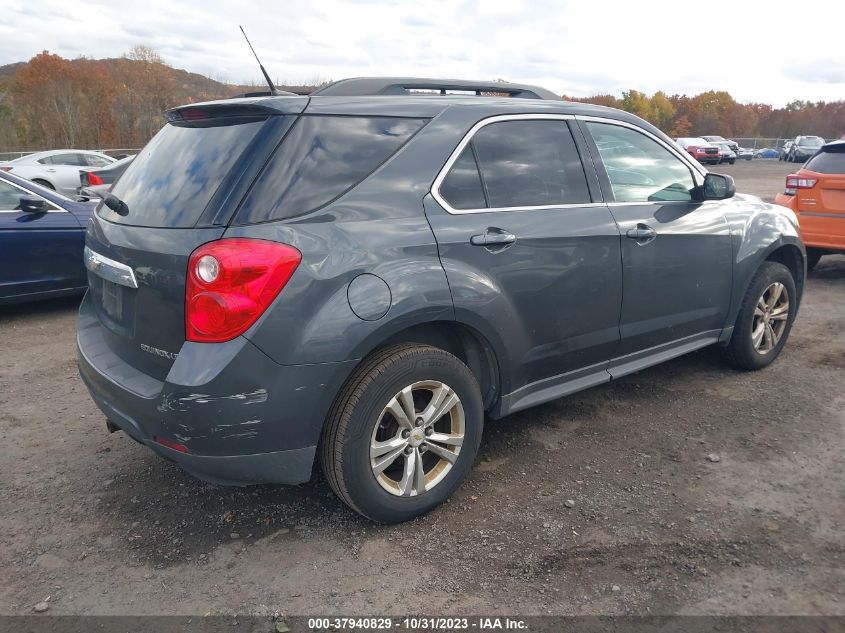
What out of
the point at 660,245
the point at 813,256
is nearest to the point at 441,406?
the point at 660,245

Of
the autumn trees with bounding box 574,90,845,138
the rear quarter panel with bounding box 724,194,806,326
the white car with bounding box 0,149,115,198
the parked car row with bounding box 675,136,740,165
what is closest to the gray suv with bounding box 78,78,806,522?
the rear quarter panel with bounding box 724,194,806,326

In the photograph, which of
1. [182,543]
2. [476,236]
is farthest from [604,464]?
[182,543]

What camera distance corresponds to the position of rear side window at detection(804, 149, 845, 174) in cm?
752

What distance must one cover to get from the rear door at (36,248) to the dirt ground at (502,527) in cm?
230

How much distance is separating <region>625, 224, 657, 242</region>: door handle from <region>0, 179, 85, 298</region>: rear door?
5.12m

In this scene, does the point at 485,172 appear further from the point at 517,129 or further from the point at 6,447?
the point at 6,447

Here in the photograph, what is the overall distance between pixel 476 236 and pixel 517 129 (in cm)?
70

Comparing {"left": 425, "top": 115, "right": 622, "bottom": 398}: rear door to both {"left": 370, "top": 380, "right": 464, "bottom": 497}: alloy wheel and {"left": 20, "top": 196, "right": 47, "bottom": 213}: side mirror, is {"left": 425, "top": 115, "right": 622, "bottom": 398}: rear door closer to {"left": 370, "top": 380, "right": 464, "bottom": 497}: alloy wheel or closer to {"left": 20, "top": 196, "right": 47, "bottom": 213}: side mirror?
{"left": 370, "top": 380, "right": 464, "bottom": 497}: alloy wheel

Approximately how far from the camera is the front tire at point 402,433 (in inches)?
108

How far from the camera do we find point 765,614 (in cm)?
241

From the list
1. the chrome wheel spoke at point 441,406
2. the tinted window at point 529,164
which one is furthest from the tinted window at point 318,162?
the chrome wheel spoke at point 441,406

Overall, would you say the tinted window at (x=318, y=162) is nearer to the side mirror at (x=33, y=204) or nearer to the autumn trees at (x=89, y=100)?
the side mirror at (x=33, y=204)

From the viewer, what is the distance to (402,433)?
9.55 ft

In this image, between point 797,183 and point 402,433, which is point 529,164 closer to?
point 402,433
